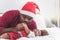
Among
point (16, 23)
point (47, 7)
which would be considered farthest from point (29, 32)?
point (47, 7)

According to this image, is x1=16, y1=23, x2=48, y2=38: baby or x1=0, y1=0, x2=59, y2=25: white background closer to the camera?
x1=16, y1=23, x2=48, y2=38: baby

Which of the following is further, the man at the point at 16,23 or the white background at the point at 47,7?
the white background at the point at 47,7

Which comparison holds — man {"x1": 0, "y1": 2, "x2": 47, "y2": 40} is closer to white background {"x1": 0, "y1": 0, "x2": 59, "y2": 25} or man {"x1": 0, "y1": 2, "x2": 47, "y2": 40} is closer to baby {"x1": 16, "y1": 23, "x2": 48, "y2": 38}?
baby {"x1": 16, "y1": 23, "x2": 48, "y2": 38}

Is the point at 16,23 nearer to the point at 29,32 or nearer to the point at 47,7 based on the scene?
the point at 29,32

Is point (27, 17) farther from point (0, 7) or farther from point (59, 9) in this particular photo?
point (59, 9)

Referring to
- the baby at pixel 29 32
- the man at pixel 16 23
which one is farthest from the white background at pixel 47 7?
the baby at pixel 29 32

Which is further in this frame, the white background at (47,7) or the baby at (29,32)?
the white background at (47,7)

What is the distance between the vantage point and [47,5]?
A: 7.09 ft

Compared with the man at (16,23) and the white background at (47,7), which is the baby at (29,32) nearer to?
the man at (16,23)

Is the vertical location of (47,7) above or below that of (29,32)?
above

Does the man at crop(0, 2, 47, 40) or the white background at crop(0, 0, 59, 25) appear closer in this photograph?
the man at crop(0, 2, 47, 40)

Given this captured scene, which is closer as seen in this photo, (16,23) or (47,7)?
(16,23)

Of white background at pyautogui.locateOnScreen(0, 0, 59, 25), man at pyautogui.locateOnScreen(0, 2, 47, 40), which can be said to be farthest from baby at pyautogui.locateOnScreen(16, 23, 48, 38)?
white background at pyautogui.locateOnScreen(0, 0, 59, 25)

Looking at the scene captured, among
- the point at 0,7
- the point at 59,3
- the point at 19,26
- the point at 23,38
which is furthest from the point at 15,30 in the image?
the point at 59,3
